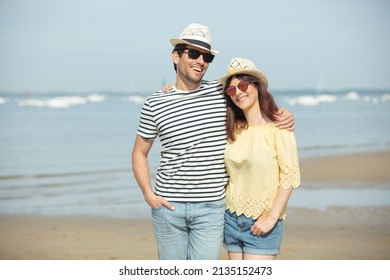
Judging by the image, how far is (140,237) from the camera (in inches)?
264

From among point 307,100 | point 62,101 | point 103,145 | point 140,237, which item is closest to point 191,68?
point 140,237

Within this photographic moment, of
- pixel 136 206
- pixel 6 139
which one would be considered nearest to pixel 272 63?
pixel 6 139

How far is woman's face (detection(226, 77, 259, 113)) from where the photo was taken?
348 centimetres

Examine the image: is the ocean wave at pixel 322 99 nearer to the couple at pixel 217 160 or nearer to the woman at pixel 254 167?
the couple at pixel 217 160

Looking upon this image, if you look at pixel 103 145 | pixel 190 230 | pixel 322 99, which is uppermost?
pixel 190 230

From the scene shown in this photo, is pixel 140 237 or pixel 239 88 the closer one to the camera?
pixel 239 88

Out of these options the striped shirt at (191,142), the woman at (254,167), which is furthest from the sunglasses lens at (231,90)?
the striped shirt at (191,142)

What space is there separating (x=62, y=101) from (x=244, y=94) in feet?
51.3

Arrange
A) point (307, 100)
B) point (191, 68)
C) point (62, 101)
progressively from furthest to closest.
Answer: point (307, 100)
point (62, 101)
point (191, 68)

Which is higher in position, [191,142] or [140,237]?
[191,142]

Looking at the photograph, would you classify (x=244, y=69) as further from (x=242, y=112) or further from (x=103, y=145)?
(x=103, y=145)

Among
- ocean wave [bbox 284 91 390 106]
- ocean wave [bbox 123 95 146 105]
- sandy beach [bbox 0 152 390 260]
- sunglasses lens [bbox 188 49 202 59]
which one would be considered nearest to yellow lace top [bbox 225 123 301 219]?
sunglasses lens [bbox 188 49 202 59]

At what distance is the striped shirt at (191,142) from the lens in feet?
11.7

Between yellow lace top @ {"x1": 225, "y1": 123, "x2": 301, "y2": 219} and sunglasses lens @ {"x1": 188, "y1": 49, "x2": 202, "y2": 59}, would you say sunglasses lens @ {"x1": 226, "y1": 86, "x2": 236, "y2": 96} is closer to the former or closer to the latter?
yellow lace top @ {"x1": 225, "y1": 123, "x2": 301, "y2": 219}
